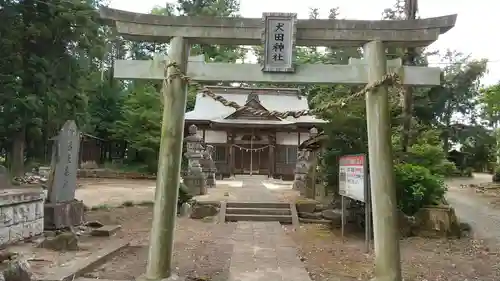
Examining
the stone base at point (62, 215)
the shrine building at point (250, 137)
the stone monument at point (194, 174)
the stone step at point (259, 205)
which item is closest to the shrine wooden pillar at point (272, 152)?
the shrine building at point (250, 137)

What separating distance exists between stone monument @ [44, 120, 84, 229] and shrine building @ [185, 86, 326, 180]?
15402 mm

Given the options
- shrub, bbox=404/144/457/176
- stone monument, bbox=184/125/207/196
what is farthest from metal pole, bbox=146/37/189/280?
stone monument, bbox=184/125/207/196

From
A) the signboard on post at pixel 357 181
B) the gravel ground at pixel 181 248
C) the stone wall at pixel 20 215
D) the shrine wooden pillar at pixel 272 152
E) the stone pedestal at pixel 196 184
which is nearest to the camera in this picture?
the gravel ground at pixel 181 248

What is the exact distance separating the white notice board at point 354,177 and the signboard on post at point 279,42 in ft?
10.2

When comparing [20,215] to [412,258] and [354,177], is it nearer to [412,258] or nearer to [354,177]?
[354,177]

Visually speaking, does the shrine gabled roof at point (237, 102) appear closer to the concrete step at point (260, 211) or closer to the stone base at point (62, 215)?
the concrete step at point (260, 211)

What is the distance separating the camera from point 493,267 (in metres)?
6.79

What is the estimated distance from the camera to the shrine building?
24.9 metres

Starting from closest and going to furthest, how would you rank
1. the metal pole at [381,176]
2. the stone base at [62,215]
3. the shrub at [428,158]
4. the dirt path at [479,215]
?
1. the metal pole at [381,176]
2. the stone base at [62,215]
3. the dirt path at [479,215]
4. the shrub at [428,158]

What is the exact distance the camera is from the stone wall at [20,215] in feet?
21.9

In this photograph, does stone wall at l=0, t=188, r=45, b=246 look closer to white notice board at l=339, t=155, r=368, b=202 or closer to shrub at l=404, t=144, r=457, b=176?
white notice board at l=339, t=155, r=368, b=202

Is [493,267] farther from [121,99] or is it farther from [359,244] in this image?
[121,99]

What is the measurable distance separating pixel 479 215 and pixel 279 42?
9.47 meters

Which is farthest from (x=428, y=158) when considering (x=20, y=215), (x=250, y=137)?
(x=250, y=137)
